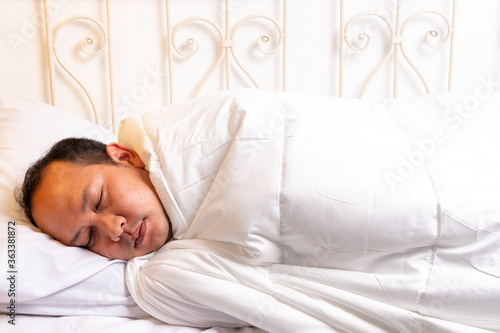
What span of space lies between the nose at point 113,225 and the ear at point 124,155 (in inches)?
6.3

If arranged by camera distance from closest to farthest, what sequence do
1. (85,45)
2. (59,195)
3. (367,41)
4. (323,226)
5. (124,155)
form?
(323,226), (59,195), (124,155), (85,45), (367,41)

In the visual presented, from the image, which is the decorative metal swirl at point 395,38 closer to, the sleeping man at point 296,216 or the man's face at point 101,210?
the sleeping man at point 296,216

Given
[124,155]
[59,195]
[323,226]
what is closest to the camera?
[323,226]

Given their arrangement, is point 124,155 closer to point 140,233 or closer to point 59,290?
point 140,233

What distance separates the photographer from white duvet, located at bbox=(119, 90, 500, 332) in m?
0.89

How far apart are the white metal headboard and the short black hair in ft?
1.81

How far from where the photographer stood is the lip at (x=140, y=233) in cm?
103

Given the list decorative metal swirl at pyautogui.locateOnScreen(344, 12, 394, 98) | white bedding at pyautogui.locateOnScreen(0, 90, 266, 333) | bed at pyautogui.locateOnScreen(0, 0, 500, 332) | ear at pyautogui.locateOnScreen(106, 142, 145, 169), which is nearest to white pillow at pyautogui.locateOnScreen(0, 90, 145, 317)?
white bedding at pyautogui.locateOnScreen(0, 90, 266, 333)

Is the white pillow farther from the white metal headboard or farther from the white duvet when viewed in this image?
the white metal headboard

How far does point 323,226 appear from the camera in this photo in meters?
0.91

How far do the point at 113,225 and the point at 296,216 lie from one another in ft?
1.18

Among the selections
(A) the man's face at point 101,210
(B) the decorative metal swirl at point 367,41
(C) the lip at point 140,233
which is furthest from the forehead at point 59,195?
(B) the decorative metal swirl at point 367,41

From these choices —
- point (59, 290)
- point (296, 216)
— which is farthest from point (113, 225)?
point (296, 216)

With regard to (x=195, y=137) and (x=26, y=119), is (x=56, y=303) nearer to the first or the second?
(x=195, y=137)
